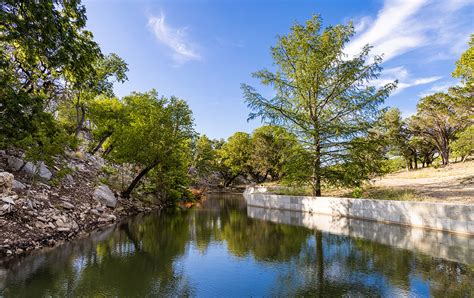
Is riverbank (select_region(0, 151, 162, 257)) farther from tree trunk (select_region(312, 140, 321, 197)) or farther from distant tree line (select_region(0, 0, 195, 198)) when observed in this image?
tree trunk (select_region(312, 140, 321, 197))

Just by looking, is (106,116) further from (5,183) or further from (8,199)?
(8,199)

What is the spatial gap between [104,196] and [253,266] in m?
12.7

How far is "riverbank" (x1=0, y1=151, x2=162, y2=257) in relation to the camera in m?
8.74

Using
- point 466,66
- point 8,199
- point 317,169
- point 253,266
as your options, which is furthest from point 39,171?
point 466,66

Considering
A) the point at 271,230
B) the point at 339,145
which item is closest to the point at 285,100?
the point at 339,145

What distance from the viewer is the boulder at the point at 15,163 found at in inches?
497

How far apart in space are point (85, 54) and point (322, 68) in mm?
14041

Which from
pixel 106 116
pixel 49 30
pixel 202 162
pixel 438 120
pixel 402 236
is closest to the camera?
pixel 49 30

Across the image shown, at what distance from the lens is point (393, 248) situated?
838 centimetres

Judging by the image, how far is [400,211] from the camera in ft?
39.4

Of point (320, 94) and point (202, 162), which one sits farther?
point (202, 162)

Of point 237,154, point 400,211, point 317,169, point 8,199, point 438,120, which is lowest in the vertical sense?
point 400,211

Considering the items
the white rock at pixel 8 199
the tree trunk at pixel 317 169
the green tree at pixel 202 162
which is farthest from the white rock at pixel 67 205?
the green tree at pixel 202 162

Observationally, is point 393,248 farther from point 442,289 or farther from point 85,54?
point 85,54
